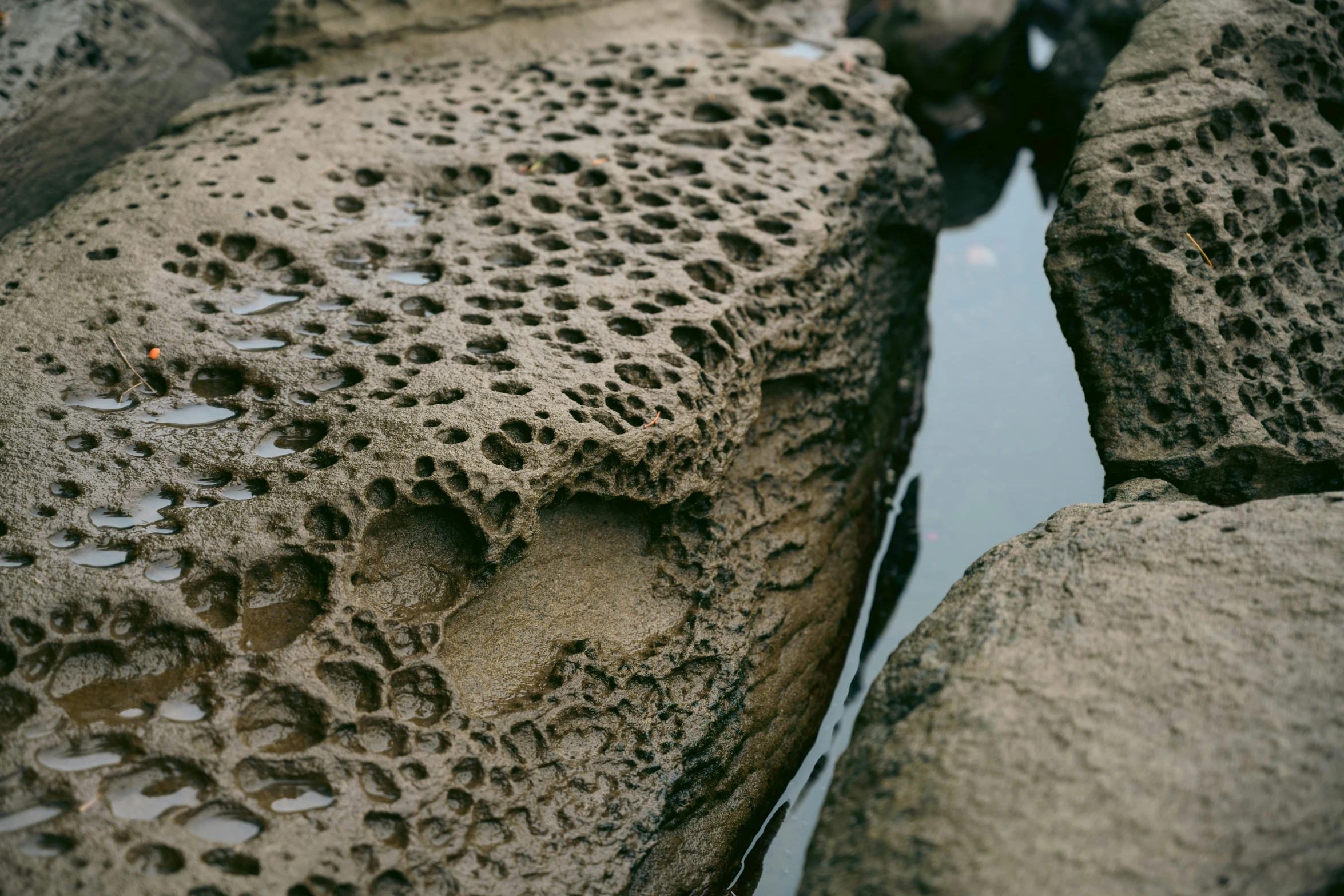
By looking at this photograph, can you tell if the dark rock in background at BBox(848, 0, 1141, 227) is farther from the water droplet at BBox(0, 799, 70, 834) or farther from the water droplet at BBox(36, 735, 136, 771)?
the water droplet at BBox(0, 799, 70, 834)

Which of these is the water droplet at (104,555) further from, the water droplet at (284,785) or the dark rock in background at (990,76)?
the dark rock in background at (990,76)

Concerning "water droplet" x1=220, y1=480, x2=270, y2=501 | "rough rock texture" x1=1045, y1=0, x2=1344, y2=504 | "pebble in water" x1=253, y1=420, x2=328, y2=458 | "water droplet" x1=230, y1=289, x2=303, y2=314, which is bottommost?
"water droplet" x1=220, y1=480, x2=270, y2=501

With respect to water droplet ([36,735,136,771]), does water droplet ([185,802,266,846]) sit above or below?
below

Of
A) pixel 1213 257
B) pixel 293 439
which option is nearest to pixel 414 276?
pixel 293 439

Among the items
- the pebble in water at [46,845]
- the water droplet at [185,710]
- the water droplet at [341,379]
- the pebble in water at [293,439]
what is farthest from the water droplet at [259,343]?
the pebble in water at [46,845]

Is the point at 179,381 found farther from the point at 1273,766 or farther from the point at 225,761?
the point at 1273,766

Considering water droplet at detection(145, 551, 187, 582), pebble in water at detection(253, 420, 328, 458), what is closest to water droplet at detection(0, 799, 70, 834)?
water droplet at detection(145, 551, 187, 582)
